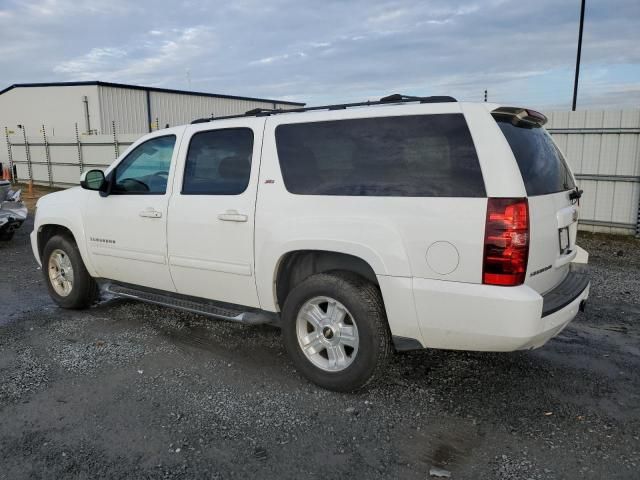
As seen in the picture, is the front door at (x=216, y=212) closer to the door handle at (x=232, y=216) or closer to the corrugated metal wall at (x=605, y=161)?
the door handle at (x=232, y=216)

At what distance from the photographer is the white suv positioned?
3.07 m

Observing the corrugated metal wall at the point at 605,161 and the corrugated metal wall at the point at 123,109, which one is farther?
the corrugated metal wall at the point at 123,109

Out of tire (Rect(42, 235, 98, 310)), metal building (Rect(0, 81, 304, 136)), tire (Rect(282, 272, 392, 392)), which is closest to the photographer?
tire (Rect(282, 272, 392, 392))

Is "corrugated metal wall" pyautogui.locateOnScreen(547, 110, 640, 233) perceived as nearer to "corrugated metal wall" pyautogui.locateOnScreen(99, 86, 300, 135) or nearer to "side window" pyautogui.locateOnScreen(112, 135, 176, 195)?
"side window" pyautogui.locateOnScreen(112, 135, 176, 195)

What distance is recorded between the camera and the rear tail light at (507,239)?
9.83 ft

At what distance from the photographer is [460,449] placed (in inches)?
118

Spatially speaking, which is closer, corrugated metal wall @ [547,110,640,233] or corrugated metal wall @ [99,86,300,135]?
corrugated metal wall @ [547,110,640,233]

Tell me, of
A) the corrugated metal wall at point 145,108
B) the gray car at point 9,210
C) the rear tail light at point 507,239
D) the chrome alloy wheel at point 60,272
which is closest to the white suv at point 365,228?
the rear tail light at point 507,239

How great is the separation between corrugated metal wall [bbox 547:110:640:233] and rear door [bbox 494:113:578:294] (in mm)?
7088

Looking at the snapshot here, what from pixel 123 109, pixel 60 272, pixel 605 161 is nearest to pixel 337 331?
pixel 60 272

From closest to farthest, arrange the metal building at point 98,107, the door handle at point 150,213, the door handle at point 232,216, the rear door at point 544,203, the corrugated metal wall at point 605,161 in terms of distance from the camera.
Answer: the rear door at point 544,203 < the door handle at point 232,216 < the door handle at point 150,213 < the corrugated metal wall at point 605,161 < the metal building at point 98,107

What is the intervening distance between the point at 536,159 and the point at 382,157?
991 mm

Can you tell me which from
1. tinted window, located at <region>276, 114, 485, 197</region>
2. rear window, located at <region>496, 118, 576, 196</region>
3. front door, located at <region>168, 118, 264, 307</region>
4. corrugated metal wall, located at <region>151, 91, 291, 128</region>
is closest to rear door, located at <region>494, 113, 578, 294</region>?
rear window, located at <region>496, 118, 576, 196</region>

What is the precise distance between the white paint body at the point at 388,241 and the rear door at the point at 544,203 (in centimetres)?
2
